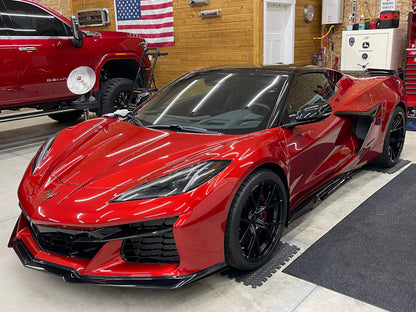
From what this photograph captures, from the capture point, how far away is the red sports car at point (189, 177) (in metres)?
1.69

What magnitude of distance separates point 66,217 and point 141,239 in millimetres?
347

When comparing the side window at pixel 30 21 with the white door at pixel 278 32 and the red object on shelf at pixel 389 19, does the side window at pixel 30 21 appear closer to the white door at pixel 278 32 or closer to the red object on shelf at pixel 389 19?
the white door at pixel 278 32

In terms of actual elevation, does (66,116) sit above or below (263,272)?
above

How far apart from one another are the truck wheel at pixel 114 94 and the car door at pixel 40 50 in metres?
0.52

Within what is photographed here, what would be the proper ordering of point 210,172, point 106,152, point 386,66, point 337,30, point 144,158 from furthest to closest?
point 337,30 < point 386,66 < point 106,152 < point 144,158 < point 210,172

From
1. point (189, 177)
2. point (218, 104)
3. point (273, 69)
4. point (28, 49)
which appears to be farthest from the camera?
point (28, 49)

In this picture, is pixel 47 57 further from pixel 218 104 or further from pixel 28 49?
pixel 218 104

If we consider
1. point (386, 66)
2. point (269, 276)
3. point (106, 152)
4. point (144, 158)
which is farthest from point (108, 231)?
point (386, 66)

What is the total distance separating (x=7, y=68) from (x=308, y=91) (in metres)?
3.91

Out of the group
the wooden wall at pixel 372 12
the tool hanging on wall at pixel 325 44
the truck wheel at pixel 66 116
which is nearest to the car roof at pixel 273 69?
the truck wheel at pixel 66 116

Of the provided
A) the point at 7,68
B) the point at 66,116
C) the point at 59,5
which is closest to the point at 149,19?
the point at 59,5

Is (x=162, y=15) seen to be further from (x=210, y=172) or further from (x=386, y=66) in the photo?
(x=210, y=172)

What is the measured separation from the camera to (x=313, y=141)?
8.19 ft

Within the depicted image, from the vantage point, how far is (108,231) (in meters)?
1.68
